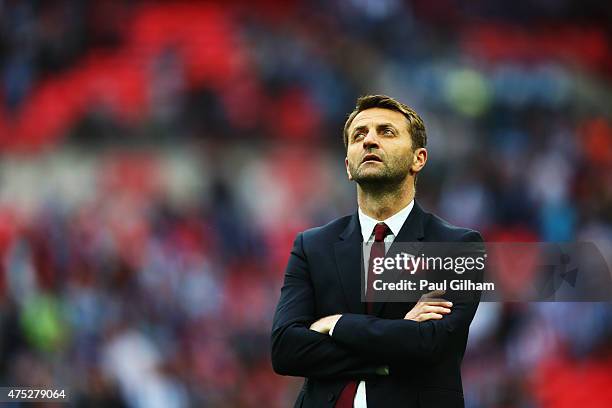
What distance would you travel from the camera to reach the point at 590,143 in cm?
1027

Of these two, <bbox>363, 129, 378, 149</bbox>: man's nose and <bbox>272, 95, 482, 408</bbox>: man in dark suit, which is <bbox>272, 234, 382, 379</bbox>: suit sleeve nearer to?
<bbox>272, 95, 482, 408</bbox>: man in dark suit

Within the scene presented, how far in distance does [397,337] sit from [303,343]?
282 millimetres

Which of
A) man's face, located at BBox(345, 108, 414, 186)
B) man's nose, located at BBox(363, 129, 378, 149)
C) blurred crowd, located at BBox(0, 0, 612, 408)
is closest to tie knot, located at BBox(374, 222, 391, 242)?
man's face, located at BBox(345, 108, 414, 186)

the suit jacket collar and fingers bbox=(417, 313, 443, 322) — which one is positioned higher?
the suit jacket collar

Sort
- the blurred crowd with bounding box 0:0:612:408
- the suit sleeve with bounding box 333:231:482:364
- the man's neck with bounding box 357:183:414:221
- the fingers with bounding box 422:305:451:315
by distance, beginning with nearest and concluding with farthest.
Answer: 1. the suit sleeve with bounding box 333:231:482:364
2. the fingers with bounding box 422:305:451:315
3. the man's neck with bounding box 357:183:414:221
4. the blurred crowd with bounding box 0:0:612:408

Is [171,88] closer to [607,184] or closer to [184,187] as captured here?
[184,187]

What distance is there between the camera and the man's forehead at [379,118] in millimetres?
3027

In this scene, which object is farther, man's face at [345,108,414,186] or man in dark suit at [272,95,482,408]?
man's face at [345,108,414,186]

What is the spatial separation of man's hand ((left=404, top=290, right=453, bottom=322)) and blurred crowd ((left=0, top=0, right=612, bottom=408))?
4.77 meters

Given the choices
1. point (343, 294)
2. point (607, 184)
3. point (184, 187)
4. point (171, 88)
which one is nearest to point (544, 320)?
point (607, 184)

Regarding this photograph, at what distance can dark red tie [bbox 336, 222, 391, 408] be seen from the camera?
283cm

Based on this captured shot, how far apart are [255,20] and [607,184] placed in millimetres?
4432

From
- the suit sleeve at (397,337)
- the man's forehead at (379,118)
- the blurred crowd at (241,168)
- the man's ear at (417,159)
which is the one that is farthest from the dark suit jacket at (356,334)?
the blurred crowd at (241,168)

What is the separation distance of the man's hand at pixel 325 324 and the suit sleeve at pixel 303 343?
0.01 m
